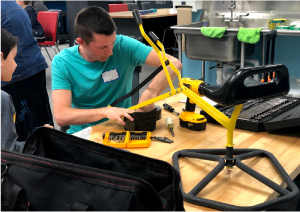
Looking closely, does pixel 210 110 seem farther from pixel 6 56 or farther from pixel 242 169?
pixel 6 56

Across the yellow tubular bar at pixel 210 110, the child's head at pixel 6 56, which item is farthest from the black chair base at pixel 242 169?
the child's head at pixel 6 56

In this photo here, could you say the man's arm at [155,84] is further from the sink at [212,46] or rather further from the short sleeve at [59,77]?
the sink at [212,46]

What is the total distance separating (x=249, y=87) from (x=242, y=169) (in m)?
0.28

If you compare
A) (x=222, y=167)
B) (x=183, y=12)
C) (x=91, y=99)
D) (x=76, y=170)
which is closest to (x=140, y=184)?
(x=76, y=170)

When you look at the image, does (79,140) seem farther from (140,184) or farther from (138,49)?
(138,49)

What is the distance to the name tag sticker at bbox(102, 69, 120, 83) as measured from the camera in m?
1.68

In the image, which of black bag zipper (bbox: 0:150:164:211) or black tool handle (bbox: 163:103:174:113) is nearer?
black bag zipper (bbox: 0:150:164:211)

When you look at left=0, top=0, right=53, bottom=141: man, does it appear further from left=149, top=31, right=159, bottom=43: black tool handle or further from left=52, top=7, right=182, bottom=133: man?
left=149, top=31, right=159, bottom=43: black tool handle

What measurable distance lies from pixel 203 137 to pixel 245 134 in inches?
6.5

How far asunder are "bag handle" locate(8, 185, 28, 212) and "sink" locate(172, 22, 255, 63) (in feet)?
9.09

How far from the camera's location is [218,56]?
333 centimetres

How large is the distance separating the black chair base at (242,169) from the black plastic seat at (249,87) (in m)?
0.23

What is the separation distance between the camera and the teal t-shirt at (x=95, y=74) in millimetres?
1613

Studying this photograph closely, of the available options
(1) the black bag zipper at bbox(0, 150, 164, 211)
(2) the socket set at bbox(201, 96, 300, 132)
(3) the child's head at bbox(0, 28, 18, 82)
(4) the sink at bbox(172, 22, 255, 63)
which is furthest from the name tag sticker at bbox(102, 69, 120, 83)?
(4) the sink at bbox(172, 22, 255, 63)
